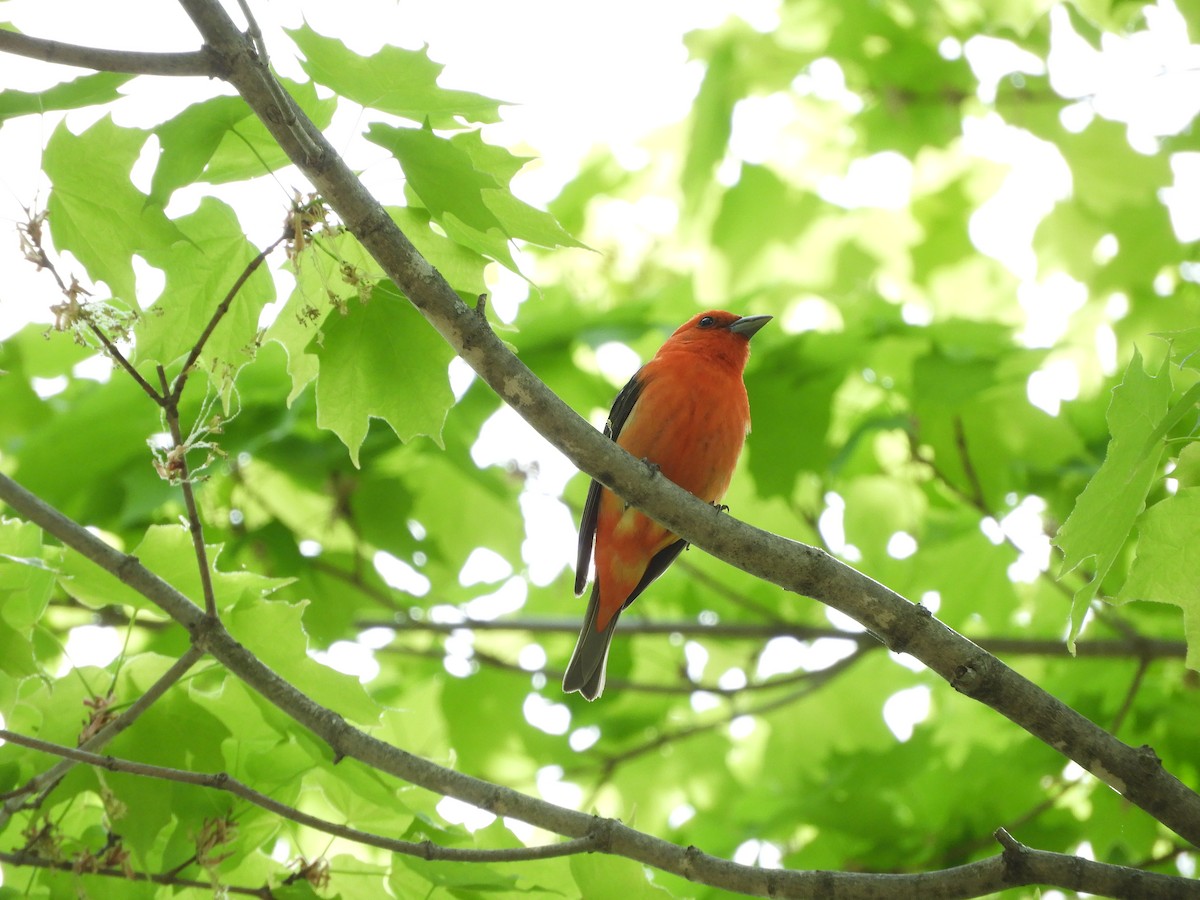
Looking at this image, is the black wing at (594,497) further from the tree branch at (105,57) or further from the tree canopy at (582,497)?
the tree branch at (105,57)

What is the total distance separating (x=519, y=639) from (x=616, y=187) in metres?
3.20

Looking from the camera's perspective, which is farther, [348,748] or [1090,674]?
[1090,674]

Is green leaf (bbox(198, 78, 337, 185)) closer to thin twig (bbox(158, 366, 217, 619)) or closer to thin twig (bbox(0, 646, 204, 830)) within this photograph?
thin twig (bbox(158, 366, 217, 619))

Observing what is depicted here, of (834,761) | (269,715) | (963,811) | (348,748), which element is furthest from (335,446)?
(963,811)

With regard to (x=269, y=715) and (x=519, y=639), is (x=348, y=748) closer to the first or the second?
(x=269, y=715)

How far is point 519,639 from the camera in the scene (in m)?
7.20

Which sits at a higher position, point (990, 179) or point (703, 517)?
point (990, 179)

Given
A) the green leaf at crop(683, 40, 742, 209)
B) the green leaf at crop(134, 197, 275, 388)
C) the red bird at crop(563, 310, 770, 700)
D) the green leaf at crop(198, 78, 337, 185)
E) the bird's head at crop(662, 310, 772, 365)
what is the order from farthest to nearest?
the green leaf at crop(683, 40, 742, 209) < the bird's head at crop(662, 310, 772, 365) < the red bird at crop(563, 310, 770, 700) < the green leaf at crop(134, 197, 275, 388) < the green leaf at crop(198, 78, 337, 185)

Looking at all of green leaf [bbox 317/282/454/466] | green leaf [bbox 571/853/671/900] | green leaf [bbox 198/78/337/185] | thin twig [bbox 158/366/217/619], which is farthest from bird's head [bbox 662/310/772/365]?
thin twig [bbox 158/366/217/619]

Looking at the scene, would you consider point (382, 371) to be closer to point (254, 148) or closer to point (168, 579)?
point (254, 148)

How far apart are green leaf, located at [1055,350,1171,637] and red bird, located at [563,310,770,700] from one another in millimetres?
2793

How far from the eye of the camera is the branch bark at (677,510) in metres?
2.44

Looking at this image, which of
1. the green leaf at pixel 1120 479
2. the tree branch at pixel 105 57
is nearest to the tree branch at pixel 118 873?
the tree branch at pixel 105 57

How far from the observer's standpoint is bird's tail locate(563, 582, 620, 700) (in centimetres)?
527
